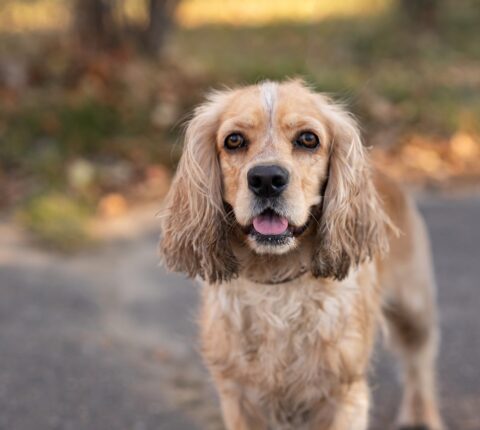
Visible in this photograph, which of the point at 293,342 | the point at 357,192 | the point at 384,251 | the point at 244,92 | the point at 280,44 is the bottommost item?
the point at 293,342

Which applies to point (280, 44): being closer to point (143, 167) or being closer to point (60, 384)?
point (143, 167)

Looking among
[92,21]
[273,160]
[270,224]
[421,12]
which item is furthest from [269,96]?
[421,12]

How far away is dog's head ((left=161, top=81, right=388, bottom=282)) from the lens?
321 cm

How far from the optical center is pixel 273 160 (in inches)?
Result: 123

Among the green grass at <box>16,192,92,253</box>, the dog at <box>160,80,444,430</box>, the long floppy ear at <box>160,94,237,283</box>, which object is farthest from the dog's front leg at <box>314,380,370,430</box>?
the green grass at <box>16,192,92,253</box>

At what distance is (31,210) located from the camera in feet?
24.2

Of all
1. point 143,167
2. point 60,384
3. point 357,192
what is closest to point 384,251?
point 357,192

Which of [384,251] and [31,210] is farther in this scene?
[31,210]

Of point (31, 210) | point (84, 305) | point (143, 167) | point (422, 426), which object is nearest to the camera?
point (422, 426)

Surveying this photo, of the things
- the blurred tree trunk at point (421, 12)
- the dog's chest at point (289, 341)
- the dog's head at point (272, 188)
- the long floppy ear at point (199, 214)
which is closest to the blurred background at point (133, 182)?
the blurred tree trunk at point (421, 12)

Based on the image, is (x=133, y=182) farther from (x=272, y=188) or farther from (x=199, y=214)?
(x=272, y=188)

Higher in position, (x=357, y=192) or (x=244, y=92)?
(x=244, y=92)

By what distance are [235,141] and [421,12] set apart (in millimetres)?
11574

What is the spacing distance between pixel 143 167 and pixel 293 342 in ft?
17.1
